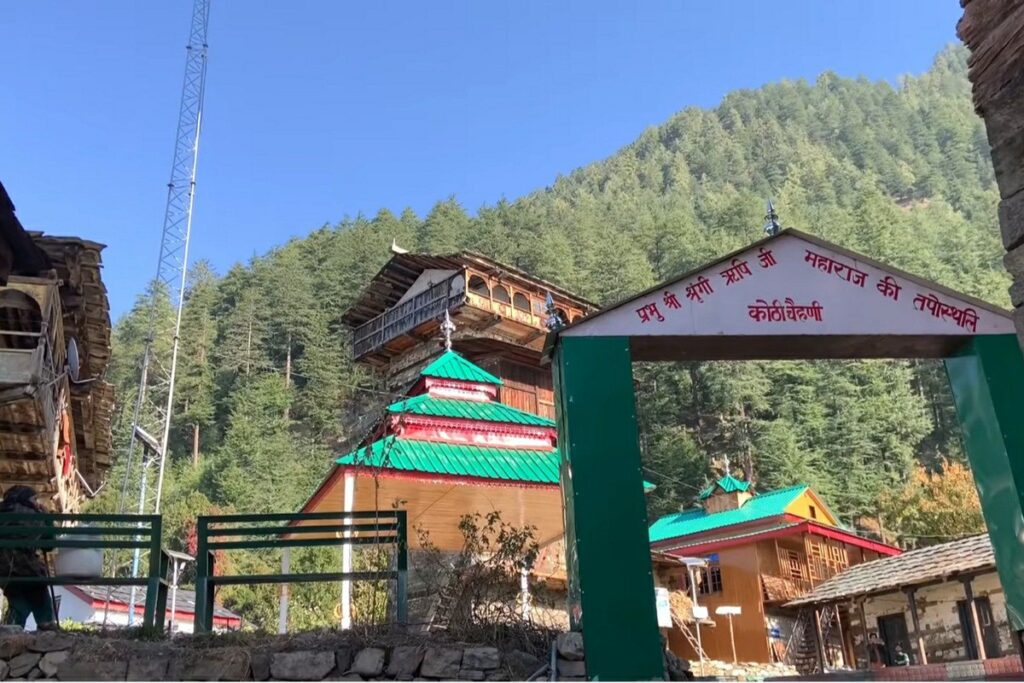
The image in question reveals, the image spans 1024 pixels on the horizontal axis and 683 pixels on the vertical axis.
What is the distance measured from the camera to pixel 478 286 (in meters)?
34.4

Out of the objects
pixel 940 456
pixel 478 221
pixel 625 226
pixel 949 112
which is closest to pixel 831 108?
pixel 949 112

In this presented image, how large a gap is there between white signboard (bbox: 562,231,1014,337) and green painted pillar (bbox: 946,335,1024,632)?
10.8 inches

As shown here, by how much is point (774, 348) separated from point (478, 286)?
2649 centimetres

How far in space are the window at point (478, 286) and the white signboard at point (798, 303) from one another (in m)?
25.6

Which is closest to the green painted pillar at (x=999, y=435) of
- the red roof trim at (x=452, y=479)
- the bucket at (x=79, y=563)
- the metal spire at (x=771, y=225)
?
the metal spire at (x=771, y=225)

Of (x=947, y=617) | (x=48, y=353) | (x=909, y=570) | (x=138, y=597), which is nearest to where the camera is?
(x=48, y=353)

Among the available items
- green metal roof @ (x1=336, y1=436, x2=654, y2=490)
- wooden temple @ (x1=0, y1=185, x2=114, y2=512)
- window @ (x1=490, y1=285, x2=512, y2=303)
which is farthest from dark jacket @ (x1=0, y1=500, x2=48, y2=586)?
window @ (x1=490, y1=285, x2=512, y2=303)

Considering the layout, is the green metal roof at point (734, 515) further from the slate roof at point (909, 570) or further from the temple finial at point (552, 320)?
the temple finial at point (552, 320)

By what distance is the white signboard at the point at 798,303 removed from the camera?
7.96 meters

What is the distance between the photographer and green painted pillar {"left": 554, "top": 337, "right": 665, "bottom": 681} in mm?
6695

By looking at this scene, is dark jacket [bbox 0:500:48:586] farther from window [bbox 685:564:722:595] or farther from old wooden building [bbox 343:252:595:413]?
window [bbox 685:564:722:595]

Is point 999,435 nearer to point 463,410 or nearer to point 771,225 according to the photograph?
point 771,225

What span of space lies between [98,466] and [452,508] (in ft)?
35.3

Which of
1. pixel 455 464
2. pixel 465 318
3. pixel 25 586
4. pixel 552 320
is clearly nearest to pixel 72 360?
pixel 455 464
